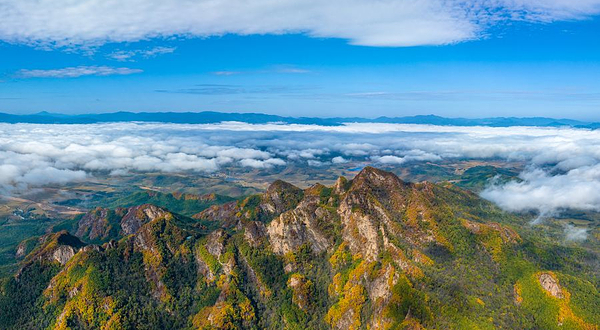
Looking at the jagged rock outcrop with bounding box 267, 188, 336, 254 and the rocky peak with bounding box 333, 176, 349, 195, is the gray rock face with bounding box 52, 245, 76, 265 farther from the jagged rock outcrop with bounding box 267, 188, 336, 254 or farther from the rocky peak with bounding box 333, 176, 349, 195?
the rocky peak with bounding box 333, 176, 349, 195

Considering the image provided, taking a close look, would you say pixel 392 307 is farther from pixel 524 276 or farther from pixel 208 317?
pixel 208 317

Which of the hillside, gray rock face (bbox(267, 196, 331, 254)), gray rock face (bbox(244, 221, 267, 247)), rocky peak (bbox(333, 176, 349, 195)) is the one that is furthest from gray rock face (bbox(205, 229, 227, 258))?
rocky peak (bbox(333, 176, 349, 195))

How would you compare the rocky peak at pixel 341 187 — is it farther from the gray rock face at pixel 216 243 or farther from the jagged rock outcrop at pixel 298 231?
the gray rock face at pixel 216 243

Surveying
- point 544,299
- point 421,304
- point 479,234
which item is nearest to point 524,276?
point 544,299

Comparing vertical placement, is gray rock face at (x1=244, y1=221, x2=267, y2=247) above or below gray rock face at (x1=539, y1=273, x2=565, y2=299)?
above

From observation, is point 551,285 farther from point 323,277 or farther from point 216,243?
point 216,243

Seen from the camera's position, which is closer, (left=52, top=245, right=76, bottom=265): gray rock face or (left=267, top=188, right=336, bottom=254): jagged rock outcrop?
(left=52, top=245, right=76, bottom=265): gray rock face

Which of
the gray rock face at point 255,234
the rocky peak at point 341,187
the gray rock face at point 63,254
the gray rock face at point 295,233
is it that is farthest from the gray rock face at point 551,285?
the gray rock face at point 63,254

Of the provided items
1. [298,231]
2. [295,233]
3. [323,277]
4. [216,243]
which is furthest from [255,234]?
[323,277]
